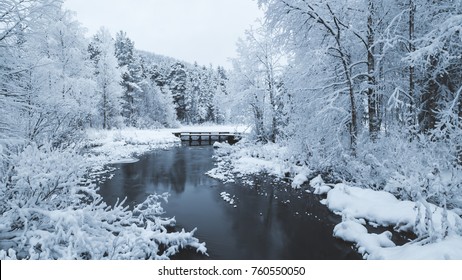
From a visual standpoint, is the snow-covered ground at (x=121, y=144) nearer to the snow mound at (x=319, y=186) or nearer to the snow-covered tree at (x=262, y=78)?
the snow-covered tree at (x=262, y=78)

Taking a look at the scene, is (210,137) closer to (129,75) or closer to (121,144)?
(121,144)

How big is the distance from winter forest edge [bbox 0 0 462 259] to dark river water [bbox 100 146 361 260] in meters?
0.48

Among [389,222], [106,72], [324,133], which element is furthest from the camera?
[106,72]

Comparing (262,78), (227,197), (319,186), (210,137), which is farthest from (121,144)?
(319,186)

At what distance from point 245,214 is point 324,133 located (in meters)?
5.07

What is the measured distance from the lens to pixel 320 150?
12.1m

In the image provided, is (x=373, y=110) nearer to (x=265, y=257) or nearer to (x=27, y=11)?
(x=265, y=257)

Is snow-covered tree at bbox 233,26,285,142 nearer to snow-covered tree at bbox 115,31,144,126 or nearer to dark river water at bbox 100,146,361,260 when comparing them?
dark river water at bbox 100,146,361,260

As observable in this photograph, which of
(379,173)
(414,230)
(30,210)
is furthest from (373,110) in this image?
(30,210)

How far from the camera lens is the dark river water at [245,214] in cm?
583

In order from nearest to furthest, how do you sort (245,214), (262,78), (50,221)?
(50,221)
(245,214)
(262,78)

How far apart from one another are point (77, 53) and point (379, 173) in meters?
21.1

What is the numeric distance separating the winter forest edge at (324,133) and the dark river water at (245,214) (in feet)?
1.57

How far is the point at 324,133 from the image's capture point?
11.3m
